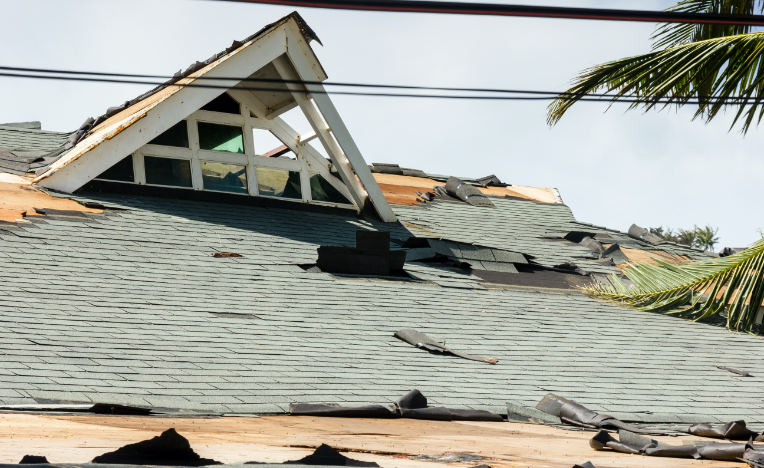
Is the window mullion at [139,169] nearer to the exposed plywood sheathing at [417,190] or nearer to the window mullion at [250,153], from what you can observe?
the window mullion at [250,153]

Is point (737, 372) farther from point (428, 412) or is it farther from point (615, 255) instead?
point (428, 412)

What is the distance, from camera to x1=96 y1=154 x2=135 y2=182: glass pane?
32.8ft

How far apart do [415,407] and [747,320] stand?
20.4ft

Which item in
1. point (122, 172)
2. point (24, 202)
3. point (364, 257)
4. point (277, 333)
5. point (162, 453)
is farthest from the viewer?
point (122, 172)

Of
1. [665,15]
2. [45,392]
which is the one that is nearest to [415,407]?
[45,392]

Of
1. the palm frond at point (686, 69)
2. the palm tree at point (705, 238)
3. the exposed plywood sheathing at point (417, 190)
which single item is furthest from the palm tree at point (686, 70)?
the palm tree at point (705, 238)

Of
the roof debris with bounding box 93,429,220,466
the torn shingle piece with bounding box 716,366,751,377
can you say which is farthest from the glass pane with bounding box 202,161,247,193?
the roof debris with bounding box 93,429,220,466

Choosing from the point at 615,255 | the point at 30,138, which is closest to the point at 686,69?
the point at 615,255

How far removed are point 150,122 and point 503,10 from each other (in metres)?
7.11

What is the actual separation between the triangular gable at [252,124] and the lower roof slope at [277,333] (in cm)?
68

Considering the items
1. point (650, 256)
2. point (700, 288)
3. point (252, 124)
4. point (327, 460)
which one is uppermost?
point (252, 124)

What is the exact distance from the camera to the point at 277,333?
22.7ft

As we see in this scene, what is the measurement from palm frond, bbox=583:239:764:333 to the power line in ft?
19.8

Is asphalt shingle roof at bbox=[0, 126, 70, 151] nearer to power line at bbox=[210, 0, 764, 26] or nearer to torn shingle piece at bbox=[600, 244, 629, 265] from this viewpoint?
power line at bbox=[210, 0, 764, 26]
